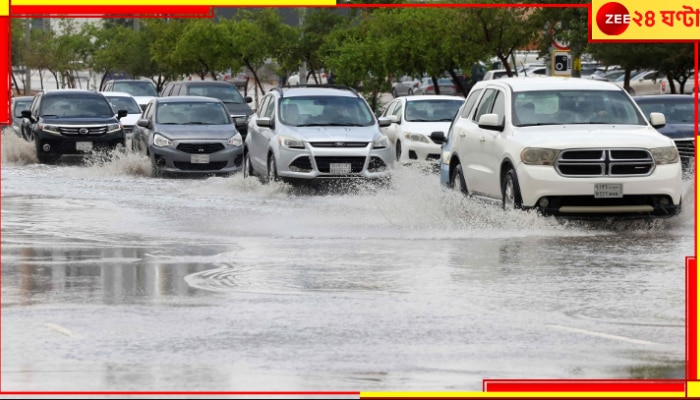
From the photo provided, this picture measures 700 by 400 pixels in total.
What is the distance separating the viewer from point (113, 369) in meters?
9.09

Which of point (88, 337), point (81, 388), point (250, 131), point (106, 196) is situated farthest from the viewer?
point (250, 131)

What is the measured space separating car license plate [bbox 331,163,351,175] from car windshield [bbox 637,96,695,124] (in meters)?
6.85

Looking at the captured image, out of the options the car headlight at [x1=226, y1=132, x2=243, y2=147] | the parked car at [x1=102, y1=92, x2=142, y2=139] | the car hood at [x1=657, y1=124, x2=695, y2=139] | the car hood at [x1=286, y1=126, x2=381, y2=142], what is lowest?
the parked car at [x1=102, y1=92, x2=142, y2=139]

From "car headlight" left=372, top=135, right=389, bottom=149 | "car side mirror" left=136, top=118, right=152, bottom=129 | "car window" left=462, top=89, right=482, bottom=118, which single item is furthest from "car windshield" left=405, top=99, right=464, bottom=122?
"car window" left=462, top=89, right=482, bottom=118

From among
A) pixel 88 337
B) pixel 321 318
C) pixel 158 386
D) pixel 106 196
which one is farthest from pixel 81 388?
pixel 106 196

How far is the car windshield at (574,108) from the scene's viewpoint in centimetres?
1894

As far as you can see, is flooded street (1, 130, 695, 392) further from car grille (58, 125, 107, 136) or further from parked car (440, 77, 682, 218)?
car grille (58, 125, 107, 136)

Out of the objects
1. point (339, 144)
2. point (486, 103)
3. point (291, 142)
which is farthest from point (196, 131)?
point (486, 103)

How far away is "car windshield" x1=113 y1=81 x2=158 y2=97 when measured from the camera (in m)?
46.6

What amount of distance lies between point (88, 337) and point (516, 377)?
3016 millimetres

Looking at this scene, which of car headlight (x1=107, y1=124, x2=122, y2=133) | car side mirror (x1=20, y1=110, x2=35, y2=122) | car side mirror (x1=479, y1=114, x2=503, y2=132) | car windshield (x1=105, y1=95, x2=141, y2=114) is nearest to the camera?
car side mirror (x1=479, y1=114, x2=503, y2=132)

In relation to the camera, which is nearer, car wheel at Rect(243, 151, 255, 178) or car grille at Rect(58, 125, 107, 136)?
car wheel at Rect(243, 151, 255, 178)

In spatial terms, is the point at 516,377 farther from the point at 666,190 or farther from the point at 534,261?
the point at 666,190

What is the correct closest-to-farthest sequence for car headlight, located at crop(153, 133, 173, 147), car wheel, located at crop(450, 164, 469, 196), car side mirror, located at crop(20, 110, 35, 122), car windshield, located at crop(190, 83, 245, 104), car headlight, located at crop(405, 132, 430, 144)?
car wheel, located at crop(450, 164, 469, 196) < car headlight, located at crop(153, 133, 173, 147) < car headlight, located at crop(405, 132, 430, 144) < car side mirror, located at crop(20, 110, 35, 122) < car windshield, located at crop(190, 83, 245, 104)
